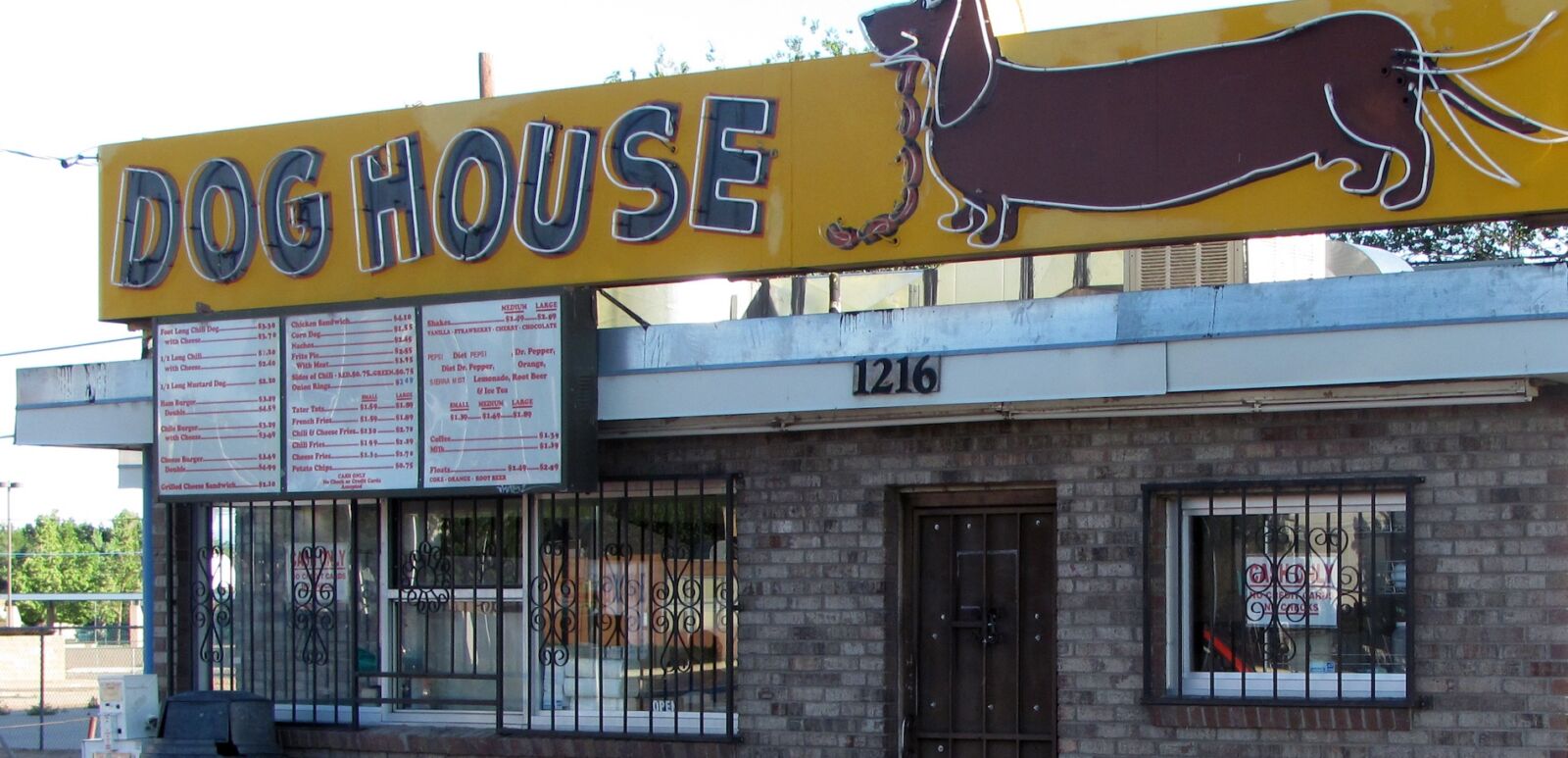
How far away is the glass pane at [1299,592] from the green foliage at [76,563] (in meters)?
46.7

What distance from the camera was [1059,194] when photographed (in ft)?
30.0

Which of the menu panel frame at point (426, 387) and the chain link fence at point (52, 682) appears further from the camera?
the chain link fence at point (52, 682)

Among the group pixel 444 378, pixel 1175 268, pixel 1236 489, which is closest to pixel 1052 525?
pixel 1236 489

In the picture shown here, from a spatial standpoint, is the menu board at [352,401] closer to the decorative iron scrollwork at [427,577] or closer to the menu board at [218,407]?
the menu board at [218,407]

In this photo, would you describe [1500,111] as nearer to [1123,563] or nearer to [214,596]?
[1123,563]

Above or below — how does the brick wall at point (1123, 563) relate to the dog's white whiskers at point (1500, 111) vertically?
below

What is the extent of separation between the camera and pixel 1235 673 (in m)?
8.80

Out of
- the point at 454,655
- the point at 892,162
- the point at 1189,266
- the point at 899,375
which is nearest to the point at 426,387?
the point at 454,655

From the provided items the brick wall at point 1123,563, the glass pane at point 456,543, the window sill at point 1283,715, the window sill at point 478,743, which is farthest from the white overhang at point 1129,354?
the window sill at point 478,743

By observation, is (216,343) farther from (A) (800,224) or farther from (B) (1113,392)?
(B) (1113,392)

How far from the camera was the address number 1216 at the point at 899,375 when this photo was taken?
9.05 m

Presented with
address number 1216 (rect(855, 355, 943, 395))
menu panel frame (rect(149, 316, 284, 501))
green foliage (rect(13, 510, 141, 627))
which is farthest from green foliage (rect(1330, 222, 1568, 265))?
green foliage (rect(13, 510, 141, 627))

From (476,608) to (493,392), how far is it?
1480 mm

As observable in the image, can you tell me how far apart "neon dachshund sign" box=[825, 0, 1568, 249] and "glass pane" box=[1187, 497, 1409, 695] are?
163 cm
